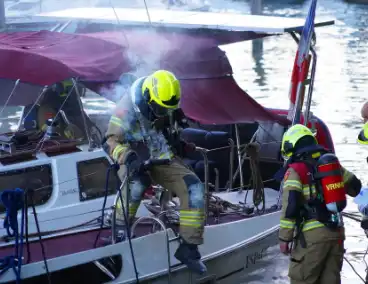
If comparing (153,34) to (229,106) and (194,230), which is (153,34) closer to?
(229,106)

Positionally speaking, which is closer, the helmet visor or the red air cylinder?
the red air cylinder

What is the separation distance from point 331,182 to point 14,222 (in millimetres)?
2677

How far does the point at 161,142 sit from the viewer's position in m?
7.44

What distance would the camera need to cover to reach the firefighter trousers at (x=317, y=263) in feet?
21.3

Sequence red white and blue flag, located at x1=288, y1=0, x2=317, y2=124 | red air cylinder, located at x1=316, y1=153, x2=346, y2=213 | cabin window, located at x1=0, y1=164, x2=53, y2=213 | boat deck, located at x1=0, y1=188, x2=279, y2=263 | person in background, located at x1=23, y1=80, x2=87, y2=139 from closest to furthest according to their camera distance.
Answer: red air cylinder, located at x1=316, y1=153, x2=346, y2=213, boat deck, located at x1=0, y1=188, x2=279, y2=263, cabin window, located at x1=0, y1=164, x2=53, y2=213, person in background, located at x1=23, y1=80, x2=87, y2=139, red white and blue flag, located at x1=288, y1=0, x2=317, y2=124

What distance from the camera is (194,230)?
287 inches

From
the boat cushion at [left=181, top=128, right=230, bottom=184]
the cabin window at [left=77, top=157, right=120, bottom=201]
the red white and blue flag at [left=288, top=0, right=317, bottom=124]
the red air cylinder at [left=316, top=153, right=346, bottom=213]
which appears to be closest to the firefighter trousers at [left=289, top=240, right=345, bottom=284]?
the red air cylinder at [left=316, top=153, right=346, bottom=213]

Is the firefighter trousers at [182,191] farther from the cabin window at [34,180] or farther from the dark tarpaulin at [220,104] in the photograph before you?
the dark tarpaulin at [220,104]

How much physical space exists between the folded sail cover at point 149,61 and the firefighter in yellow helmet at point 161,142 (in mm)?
984

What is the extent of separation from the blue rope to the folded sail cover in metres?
1.81

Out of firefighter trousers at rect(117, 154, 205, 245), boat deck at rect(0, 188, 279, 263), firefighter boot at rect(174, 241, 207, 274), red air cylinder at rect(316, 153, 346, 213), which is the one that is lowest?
firefighter boot at rect(174, 241, 207, 274)

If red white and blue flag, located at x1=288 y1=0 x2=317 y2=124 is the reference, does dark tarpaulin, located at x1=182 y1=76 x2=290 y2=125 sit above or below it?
below

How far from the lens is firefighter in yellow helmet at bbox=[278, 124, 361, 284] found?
6.33 metres

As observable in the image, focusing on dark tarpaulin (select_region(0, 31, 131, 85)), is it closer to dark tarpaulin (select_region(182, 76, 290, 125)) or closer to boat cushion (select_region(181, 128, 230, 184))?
dark tarpaulin (select_region(182, 76, 290, 125))
